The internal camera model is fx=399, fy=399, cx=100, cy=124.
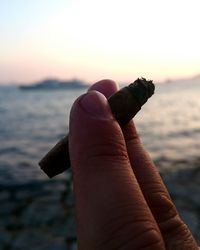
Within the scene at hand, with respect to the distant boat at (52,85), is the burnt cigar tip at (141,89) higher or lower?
higher

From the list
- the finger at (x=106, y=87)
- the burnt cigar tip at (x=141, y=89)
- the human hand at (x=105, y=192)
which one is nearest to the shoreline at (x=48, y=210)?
the finger at (x=106, y=87)

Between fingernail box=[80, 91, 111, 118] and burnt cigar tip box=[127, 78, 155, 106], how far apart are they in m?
0.31

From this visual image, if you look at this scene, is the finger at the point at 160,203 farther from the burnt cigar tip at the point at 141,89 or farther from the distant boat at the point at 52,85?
the distant boat at the point at 52,85

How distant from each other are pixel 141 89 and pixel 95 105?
→ 46cm

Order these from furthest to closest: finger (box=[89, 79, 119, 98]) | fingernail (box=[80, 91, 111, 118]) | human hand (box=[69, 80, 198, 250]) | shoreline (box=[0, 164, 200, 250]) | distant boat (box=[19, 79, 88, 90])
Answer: distant boat (box=[19, 79, 88, 90]) < shoreline (box=[0, 164, 200, 250]) < finger (box=[89, 79, 119, 98]) < fingernail (box=[80, 91, 111, 118]) < human hand (box=[69, 80, 198, 250])

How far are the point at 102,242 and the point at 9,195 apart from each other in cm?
690

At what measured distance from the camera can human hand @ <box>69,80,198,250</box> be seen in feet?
6.29

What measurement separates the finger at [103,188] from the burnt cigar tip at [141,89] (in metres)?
0.35

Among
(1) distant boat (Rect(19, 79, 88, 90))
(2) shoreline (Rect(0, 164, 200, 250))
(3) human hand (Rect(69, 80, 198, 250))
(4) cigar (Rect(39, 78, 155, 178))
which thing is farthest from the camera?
(1) distant boat (Rect(19, 79, 88, 90))

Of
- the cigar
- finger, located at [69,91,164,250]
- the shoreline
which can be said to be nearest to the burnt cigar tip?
the cigar

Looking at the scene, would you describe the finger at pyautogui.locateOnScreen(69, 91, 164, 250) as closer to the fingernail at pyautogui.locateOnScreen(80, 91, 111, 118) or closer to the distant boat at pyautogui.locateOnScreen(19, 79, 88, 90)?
the fingernail at pyautogui.locateOnScreen(80, 91, 111, 118)

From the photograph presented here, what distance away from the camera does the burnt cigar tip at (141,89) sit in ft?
7.95

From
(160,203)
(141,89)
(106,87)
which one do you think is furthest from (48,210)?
(141,89)

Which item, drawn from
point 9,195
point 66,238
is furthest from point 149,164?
point 9,195
